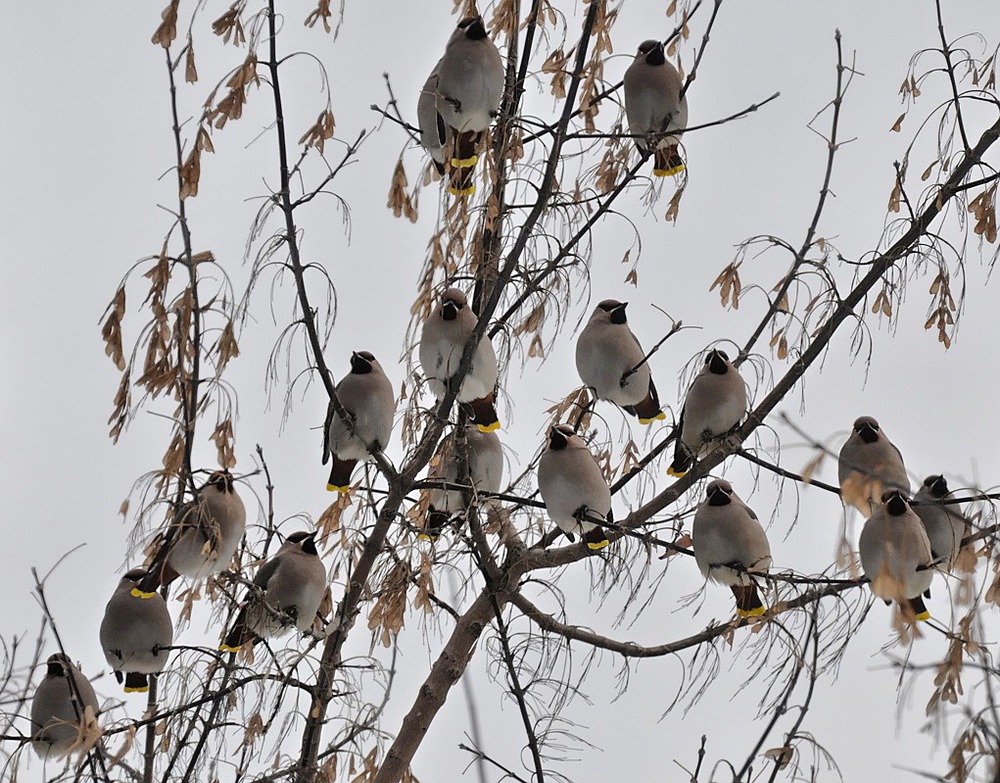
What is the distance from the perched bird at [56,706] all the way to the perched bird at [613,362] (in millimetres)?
1022

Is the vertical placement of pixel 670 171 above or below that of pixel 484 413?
above

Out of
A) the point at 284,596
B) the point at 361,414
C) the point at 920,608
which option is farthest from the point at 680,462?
the point at 284,596

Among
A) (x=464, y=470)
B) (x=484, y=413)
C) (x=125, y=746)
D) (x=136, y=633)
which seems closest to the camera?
(x=125, y=746)

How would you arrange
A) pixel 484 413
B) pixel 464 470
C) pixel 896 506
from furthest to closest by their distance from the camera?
pixel 464 470, pixel 484 413, pixel 896 506

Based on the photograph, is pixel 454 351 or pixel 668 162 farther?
pixel 668 162

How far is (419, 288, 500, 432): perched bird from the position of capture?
85.0 inches

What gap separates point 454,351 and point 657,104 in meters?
0.62

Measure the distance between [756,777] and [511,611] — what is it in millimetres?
702

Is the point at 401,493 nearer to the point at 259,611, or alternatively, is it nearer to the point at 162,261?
the point at 259,611

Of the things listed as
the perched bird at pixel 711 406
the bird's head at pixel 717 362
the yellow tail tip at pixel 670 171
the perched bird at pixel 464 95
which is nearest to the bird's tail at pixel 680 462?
the perched bird at pixel 711 406

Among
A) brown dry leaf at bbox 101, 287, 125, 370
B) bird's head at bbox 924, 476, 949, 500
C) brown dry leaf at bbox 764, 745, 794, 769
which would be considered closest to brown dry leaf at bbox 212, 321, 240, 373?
brown dry leaf at bbox 101, 287, 125, 370

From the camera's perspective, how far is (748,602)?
2174mm

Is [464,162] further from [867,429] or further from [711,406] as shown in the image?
[867,429]

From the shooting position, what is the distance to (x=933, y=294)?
2.36 meters
